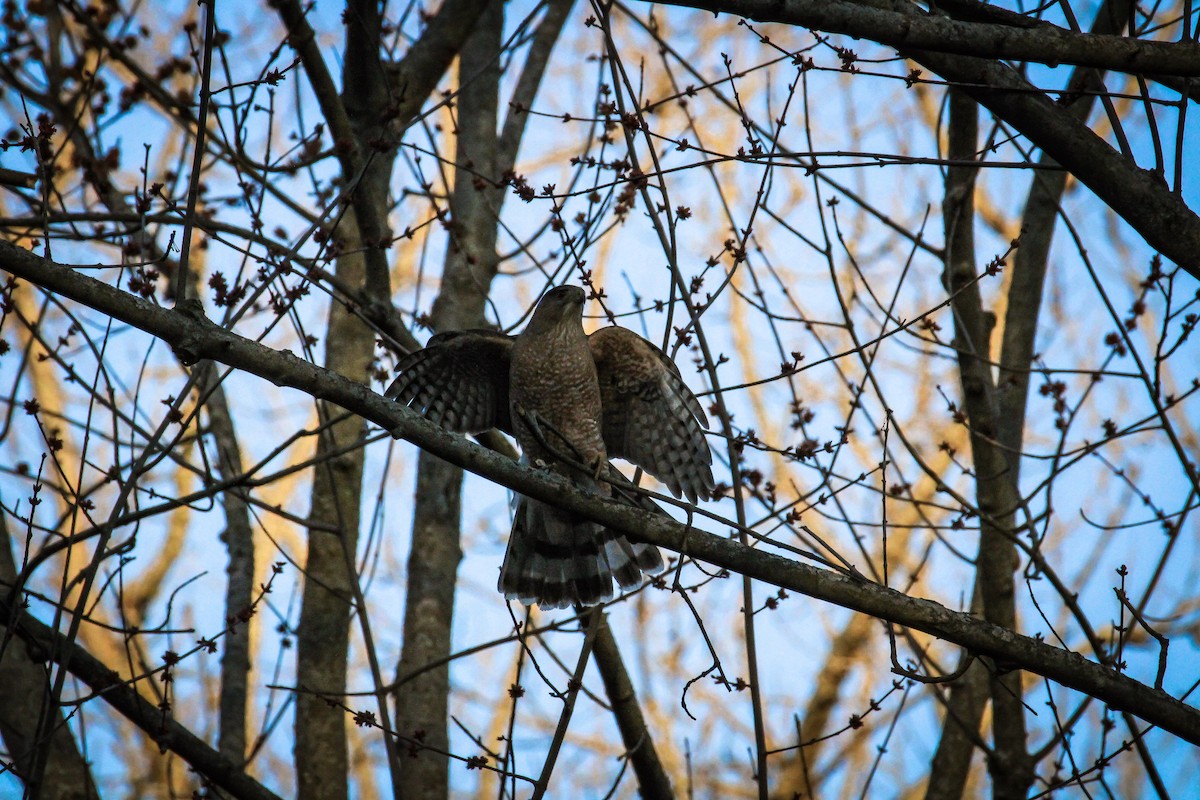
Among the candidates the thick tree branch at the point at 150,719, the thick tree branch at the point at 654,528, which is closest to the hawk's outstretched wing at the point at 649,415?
the thick tree branch at the point at 654,528

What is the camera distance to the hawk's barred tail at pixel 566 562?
17.7 feet

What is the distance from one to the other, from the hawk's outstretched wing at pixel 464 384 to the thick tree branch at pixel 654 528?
1.93 metres

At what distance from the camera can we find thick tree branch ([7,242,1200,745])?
308 centimetres

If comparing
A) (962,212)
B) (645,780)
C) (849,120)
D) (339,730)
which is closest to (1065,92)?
(962,212)

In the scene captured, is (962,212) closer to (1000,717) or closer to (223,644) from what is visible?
(1000,717)

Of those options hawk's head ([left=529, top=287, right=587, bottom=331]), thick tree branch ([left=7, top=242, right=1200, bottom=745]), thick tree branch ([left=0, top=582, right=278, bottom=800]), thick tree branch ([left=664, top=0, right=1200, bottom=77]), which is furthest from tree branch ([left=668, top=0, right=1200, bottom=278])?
thick tree branch ([left=0, top=582, right=278, bottom=800])

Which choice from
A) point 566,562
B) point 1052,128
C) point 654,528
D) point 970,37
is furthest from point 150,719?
point 1052,128

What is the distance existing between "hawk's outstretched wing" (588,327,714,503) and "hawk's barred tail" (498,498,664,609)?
40cm

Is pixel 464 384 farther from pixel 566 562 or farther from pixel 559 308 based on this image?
pixel 566 562

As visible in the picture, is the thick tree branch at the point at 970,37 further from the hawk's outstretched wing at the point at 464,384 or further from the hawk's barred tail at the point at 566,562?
the hawk's barred tail at the point at 566,562

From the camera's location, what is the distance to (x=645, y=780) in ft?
15.5

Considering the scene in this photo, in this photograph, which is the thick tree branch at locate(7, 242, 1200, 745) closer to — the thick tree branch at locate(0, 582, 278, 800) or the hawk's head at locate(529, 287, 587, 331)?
the thick tree branch at locate(0, 582, 278, 800)

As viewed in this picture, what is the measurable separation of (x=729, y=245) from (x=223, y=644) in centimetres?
307

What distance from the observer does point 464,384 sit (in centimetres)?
584
